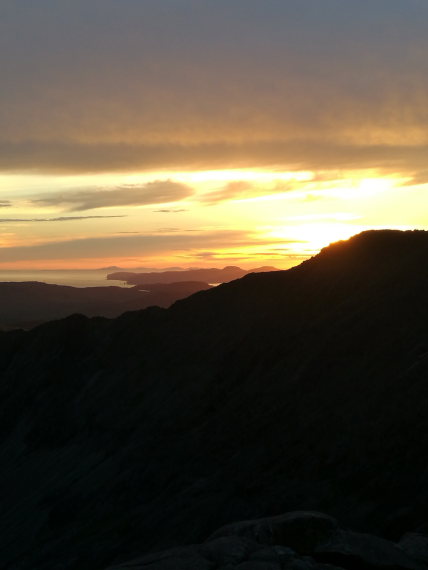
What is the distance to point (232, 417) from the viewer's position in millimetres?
32625

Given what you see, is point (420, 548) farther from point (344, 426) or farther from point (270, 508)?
point (344, 426)

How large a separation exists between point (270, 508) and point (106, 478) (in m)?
13.0

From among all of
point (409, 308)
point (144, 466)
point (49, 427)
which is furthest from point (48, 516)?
point (409, 308)

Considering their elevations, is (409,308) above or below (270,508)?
above

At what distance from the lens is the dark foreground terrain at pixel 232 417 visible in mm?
23781

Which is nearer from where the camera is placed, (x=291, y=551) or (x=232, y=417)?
(x=291, y=551)

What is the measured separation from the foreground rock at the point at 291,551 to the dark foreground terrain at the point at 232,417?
1.03 ft

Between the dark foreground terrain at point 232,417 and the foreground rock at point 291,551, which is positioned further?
the dark foreground terrain at point 232,417

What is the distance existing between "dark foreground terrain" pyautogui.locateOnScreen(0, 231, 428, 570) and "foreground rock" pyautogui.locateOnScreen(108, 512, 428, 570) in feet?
1.03

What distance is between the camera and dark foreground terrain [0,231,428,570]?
23.8 meters

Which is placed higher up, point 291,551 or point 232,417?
point 291,551

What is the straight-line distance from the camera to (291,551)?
13.3 metres

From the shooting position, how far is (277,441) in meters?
28.0

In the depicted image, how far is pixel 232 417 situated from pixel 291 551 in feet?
63.6
